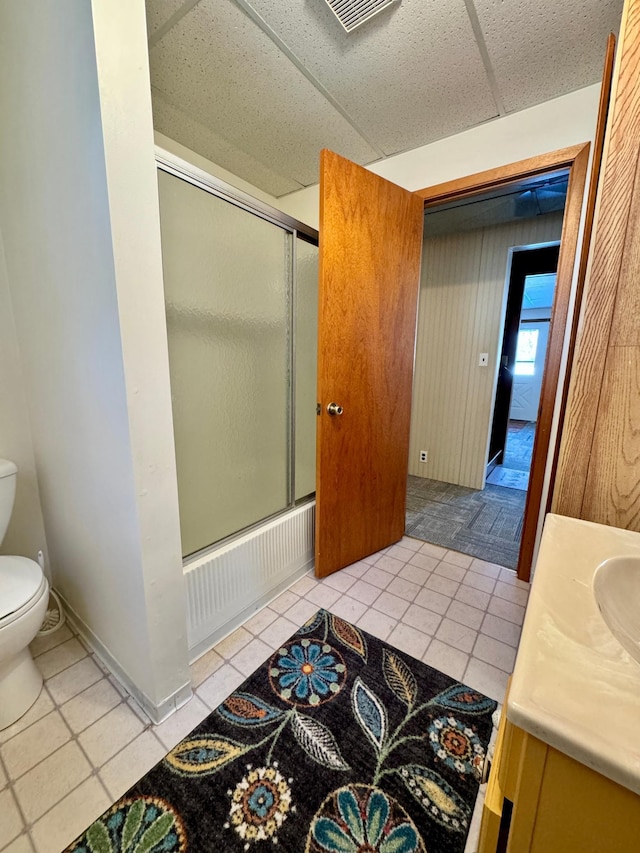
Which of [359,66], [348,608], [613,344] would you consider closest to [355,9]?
[359,66]

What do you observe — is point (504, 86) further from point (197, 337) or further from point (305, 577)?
point (305, 577)

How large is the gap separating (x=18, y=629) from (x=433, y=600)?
1696 mm

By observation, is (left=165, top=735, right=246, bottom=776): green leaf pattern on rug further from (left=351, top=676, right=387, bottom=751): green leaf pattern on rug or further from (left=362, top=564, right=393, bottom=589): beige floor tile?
(left=362, top=564, right=393, bottom=589): beige floor tile

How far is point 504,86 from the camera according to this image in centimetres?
145

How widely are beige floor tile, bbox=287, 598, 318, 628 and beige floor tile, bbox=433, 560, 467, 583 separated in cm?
71

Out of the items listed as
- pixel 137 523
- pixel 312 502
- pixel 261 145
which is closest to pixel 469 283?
pixel 261 145

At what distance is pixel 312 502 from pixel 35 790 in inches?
55.3

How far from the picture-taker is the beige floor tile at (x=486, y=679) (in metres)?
1.25

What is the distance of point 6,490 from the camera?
51.6 inches

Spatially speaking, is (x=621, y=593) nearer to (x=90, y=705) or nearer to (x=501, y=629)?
(x=501, y=629)

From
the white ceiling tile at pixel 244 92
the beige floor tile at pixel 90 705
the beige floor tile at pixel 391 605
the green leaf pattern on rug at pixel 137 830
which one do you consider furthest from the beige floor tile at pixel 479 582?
the white ceiling tile at pixel 244 92

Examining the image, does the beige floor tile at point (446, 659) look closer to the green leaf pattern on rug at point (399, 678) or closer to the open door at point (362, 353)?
the green leaf pattern on rug at point (399, 678)

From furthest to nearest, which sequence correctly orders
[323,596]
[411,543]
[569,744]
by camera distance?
[411,543] < [323,596] < [569,744]

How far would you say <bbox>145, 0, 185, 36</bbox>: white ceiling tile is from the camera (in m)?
1.16
